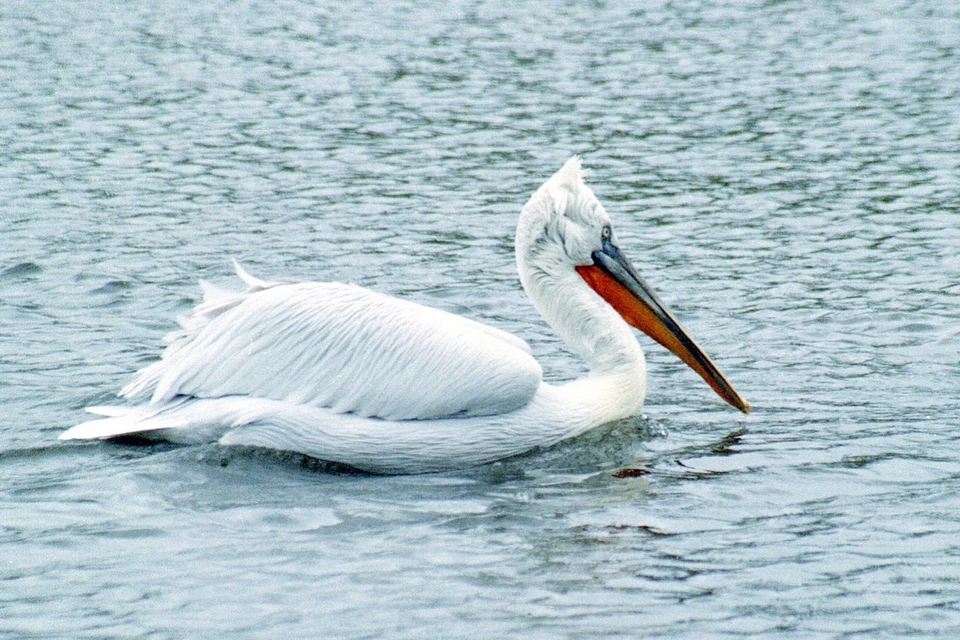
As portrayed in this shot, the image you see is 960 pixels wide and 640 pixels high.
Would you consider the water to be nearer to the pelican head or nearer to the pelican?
the pelican

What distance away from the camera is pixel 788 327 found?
23.8ft

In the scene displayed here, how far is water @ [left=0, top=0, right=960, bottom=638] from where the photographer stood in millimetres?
4504

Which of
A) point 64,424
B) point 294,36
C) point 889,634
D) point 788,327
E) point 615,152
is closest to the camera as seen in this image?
point 889,634

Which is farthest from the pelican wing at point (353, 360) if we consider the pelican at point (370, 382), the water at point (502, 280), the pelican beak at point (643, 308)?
the pelican beak at point (643, 308)

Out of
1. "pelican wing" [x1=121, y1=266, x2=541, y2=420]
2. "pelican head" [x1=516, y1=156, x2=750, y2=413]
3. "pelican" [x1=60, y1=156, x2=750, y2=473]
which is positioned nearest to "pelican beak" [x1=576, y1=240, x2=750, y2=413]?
"pelican head" [x1=516, y1=156, x2=750, y2=413]

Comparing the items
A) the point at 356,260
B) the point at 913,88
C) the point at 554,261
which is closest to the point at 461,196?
the point at 356,260

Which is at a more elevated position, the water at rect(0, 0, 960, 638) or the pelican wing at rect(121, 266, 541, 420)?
the pelican wing at rect(121, 266, 541, 420)

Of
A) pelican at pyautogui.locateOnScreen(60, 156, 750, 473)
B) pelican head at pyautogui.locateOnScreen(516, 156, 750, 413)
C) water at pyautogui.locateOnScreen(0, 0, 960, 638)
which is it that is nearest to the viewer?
water at pyautogui.locateOnScreen(0, 0, 960, 638)

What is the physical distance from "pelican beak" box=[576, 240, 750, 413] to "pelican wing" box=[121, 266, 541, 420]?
53 centimetres

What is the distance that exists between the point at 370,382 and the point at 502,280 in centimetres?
270

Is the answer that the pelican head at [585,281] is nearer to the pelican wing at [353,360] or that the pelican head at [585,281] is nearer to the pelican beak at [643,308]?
the pelican beak at [643,308]

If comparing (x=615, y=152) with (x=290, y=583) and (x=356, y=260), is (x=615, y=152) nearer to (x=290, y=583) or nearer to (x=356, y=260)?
(x=356, y=260)

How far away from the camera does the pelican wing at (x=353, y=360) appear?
548 centimetres

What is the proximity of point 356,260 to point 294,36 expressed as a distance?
289 inches
